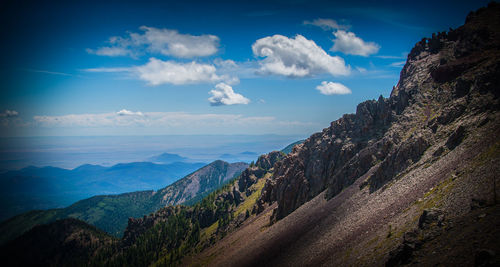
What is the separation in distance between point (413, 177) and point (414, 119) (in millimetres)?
35481

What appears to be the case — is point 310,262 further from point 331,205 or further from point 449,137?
point 449,137

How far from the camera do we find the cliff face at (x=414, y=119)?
58.8m

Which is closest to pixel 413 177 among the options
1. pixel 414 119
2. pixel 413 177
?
pixel 413 177

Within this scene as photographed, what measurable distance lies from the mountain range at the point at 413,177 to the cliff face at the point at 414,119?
1.15ft

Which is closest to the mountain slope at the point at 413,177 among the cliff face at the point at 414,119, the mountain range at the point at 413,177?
the mountain range at the point at 413,177

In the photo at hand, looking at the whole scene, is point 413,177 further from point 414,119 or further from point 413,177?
point 414,119

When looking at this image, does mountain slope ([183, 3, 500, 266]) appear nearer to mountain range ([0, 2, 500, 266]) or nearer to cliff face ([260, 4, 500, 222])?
mountain range ([0, 2, 500, 266])

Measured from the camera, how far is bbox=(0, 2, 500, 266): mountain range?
2969 cm

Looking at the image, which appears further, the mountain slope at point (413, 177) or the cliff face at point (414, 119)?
the cliff face at point (414, 119)

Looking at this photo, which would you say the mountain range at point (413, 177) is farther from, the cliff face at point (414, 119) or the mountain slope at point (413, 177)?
the cliff face at point (414, 119)

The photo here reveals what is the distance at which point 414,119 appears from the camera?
7925 centimetres

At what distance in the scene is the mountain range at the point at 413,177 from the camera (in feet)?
97.4

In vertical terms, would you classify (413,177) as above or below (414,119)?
below

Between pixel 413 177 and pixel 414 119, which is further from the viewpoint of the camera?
pixel 414 119
